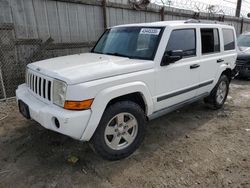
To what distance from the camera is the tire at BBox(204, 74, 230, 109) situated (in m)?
4.79

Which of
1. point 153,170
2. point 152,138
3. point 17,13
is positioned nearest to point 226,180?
point 153,170

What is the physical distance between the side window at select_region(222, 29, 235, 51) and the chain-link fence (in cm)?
349

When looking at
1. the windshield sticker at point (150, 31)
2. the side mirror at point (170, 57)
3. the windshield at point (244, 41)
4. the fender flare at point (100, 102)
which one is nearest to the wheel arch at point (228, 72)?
the side mirror at point (170, 57)

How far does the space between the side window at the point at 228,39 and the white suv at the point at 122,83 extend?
0.47 metres

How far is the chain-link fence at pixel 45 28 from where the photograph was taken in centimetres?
512

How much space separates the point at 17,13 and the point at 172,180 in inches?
195

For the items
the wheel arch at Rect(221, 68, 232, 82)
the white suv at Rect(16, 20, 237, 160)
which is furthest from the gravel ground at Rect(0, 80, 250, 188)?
the wheel arch at Rect(221, 68, 232, 82)

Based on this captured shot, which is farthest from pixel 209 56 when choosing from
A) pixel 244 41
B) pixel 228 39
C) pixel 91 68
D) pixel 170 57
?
pixel 244 41

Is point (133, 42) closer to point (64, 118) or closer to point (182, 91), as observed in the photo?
point (182, 91)

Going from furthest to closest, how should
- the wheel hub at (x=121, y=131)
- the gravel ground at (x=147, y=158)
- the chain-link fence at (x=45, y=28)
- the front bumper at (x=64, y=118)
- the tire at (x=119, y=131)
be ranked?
the chain-link fence at (x=45, y=28)
the wheel hub at (x=121, y=131)
the tire at (x=119, y=131)
the gravel ground at (x=147, y=158)
the front bumper at (x=64, y=118)

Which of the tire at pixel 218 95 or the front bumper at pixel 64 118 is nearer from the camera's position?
the front bumper at pixel 64 118

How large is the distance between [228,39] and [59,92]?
4.05 m

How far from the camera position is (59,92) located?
2.62 m

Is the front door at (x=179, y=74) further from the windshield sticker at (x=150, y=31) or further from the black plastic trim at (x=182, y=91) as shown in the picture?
the windshield sticker at (x=150, y=31)
